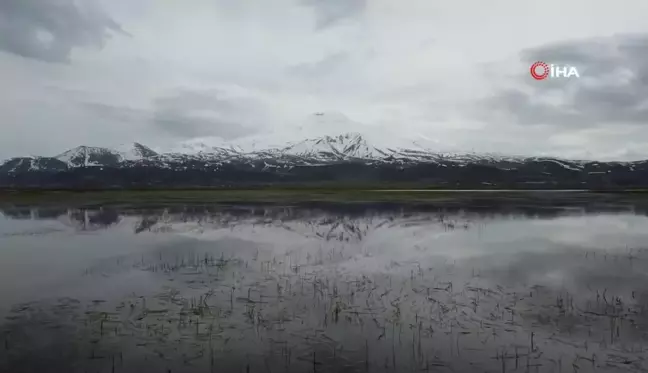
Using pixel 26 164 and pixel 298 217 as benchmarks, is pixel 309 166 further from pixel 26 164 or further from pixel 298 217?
pixel 26 164

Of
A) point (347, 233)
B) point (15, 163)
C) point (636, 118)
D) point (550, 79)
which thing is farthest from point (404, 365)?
point (15, 163)

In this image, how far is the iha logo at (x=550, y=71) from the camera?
10289mm

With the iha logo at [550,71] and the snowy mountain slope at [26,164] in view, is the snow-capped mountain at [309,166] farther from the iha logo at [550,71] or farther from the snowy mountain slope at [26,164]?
the iha logo at [550,71]

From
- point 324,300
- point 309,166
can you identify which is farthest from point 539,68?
point 309,166

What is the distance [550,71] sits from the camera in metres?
10.4

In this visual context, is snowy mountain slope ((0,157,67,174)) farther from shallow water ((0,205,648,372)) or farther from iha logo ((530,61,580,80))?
iha logo ((530,61,580,80))

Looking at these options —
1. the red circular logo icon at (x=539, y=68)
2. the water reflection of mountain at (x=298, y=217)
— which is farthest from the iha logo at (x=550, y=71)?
the water reflection of mountain at (x=298, y=217)

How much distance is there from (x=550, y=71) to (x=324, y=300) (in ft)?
27.7

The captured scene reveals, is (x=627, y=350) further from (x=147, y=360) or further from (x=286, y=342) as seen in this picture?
(x=147, y=360)

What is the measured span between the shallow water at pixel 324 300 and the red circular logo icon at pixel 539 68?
4.35 meters

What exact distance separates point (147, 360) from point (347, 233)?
26.6ft

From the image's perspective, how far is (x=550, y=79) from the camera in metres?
10.7

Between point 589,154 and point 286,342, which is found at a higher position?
point 589,154

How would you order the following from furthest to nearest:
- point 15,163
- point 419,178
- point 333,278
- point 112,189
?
point 419,178
point 112,189
point 15,163
point 333,278
